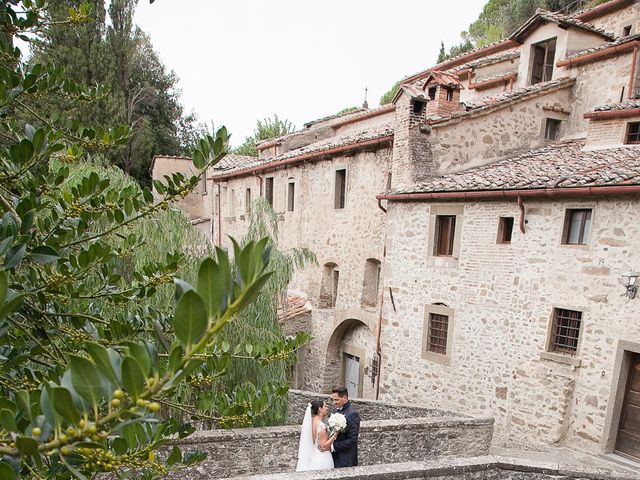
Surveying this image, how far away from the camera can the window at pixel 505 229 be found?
28.1 ft

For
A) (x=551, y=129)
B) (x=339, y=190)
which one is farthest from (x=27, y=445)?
(x=551, y=129)

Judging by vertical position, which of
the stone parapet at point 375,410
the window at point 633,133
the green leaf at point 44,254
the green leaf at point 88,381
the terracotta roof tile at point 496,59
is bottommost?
the stone parapet at point 375,410

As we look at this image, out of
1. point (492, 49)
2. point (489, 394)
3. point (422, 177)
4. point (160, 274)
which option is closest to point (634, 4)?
point (492, 49)

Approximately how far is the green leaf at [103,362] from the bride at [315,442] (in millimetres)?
5066

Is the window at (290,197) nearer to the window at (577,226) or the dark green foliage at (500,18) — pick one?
the window at (577,226)

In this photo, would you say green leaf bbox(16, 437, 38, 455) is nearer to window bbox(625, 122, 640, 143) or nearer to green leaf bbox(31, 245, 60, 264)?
green leaf bbox(31, 245, 60, 264)

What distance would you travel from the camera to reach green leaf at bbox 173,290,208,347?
80 cm

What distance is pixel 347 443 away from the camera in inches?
218

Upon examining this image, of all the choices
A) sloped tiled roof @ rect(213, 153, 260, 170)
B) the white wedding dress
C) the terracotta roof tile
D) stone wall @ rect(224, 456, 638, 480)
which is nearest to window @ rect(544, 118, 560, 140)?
the terracotta roof tile

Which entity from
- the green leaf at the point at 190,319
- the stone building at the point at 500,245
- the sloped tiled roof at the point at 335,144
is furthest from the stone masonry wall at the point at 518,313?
the green leaf at the point at 190,319

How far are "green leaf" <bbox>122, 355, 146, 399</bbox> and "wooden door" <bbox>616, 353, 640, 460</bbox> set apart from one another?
341 inches

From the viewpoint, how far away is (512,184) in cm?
812

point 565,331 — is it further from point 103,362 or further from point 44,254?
point 103,362

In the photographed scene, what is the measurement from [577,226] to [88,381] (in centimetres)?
849
